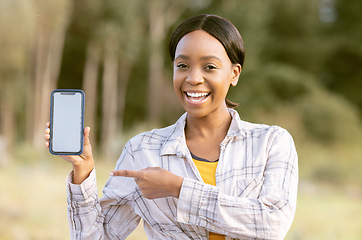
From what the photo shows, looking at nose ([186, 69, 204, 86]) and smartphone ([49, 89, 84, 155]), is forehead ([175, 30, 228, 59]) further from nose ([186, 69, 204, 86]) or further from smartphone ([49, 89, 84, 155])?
smartphone ([49, 89, 84, 155])

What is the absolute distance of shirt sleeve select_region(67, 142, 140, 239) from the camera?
135 centimetres

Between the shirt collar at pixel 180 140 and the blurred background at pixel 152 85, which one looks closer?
the shirt collar at pixel 180 140

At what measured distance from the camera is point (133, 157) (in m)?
1.47

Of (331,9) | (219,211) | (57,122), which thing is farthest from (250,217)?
(331,9)

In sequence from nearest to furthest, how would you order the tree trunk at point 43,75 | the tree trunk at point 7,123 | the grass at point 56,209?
the grass at point 56,209 → the tree trunk at point 7,123 → the tree trunk at point 43,75

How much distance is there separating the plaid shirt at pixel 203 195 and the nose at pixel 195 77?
0.18 meters

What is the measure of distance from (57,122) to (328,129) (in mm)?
10481

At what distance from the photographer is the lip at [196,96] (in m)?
1.38

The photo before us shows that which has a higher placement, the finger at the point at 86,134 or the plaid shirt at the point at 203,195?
the finger at the point at 86,134

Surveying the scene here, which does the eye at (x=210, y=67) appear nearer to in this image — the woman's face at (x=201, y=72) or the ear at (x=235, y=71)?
the woman's face at (x=201, y=72)

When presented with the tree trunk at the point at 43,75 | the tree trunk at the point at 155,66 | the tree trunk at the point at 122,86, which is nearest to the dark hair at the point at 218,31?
the tree trunk at the point at 43,75

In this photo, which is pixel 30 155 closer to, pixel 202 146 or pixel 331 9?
pixel 202 146

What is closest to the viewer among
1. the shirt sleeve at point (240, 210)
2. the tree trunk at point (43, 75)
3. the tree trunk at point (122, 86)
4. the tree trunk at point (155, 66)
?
the shirt sleeve at point (240, 210)

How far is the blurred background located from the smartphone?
3.55 m
